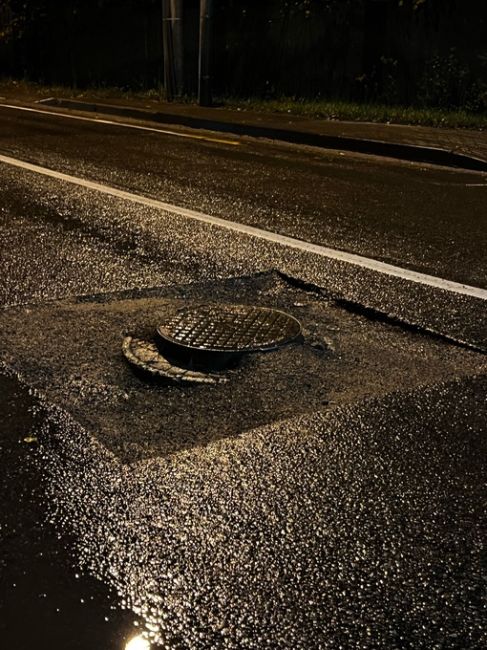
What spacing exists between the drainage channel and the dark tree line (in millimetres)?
15632

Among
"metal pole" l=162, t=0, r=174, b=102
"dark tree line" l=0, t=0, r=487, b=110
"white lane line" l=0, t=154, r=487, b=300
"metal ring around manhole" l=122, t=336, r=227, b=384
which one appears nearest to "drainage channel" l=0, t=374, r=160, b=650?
"metal ring around manhole" l=122, t=336, r=227, b=384

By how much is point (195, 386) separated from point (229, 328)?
63cm

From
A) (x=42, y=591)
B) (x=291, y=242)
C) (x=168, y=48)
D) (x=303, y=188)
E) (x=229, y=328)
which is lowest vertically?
(x=168, y=48)

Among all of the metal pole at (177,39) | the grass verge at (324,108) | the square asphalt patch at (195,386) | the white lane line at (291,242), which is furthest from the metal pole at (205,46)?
the square asphalt patch at (195,386)

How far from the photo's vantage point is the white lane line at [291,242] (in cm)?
571

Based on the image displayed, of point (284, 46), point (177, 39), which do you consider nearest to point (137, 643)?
point (177, 39)

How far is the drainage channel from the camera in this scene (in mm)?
2404

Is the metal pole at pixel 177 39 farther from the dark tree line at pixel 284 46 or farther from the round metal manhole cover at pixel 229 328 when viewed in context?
the round metal manhole cover at pixel 229 328

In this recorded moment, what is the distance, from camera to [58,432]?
140 inches

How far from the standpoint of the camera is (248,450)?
3430 millimetres

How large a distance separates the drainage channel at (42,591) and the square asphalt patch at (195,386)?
0.43 metres

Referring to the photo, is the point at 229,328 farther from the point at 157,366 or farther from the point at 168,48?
the point at 168,48

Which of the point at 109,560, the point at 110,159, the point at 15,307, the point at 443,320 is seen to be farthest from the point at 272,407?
the point at 110,159

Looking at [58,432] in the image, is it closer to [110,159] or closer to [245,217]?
[245,217]
